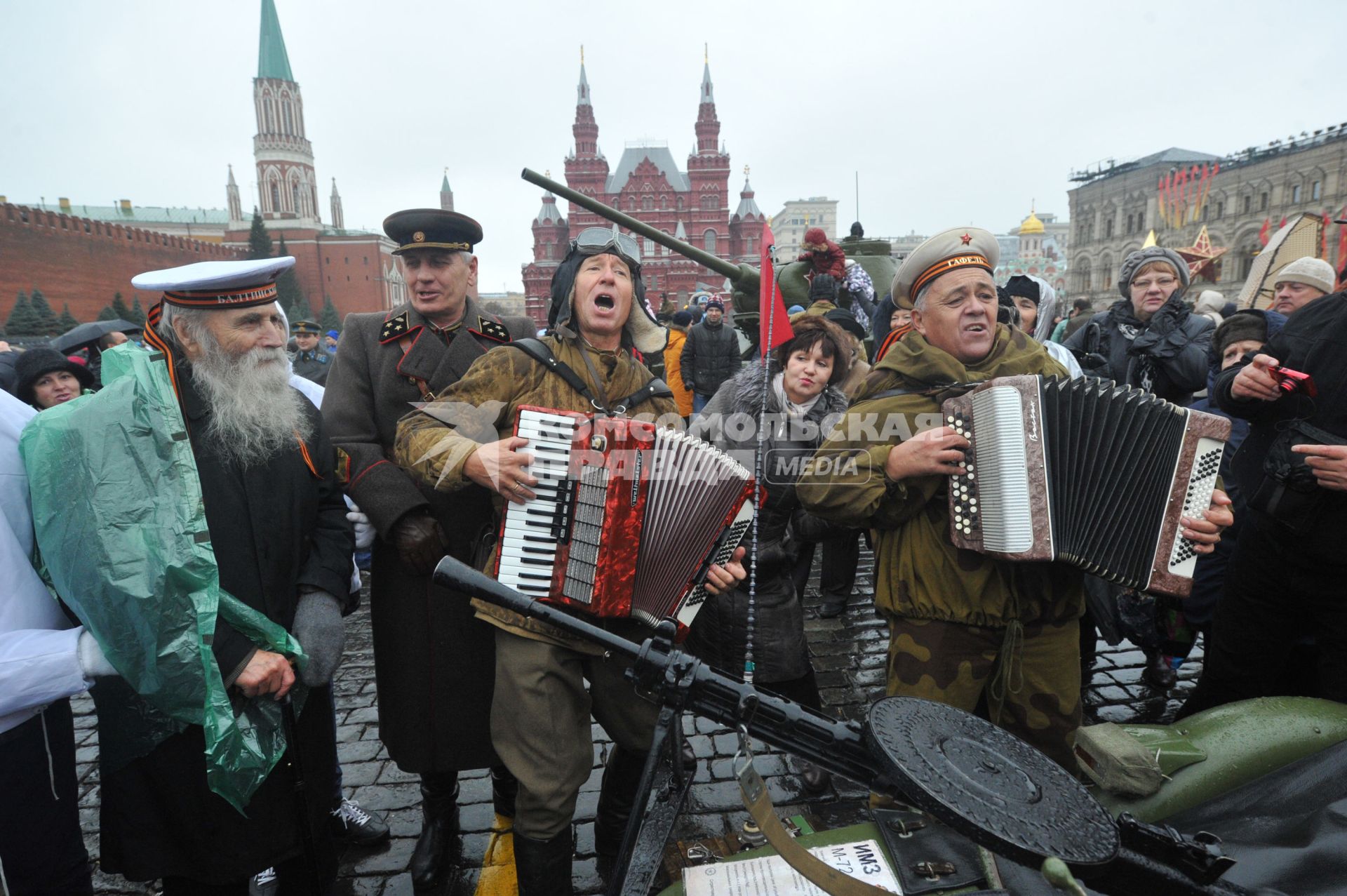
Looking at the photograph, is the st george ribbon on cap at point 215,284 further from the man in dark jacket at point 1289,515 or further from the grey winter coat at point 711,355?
the grey winter coat at point 711,355

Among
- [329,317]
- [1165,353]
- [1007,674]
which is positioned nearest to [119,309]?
[329,317]

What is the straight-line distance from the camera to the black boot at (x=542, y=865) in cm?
232

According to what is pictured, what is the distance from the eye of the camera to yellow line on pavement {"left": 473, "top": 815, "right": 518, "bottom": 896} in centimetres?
274

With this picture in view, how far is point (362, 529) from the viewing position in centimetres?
268

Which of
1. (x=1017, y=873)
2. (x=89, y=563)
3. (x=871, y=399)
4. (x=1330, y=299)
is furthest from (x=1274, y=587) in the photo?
(x=89, y=563)

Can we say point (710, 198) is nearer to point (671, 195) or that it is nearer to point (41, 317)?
point (671, 195)

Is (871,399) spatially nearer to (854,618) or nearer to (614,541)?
(614,541)

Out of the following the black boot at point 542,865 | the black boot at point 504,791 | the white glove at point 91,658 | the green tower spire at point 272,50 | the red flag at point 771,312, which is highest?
the green tower spire at point 272,50

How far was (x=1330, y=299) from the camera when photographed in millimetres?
2773

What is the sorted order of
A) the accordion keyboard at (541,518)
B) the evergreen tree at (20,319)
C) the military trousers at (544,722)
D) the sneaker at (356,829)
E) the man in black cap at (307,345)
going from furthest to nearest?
the evergreen tree at (20,319) < the man in black cap at (307,345) < the sneaker at (356,829) < the military trousers at (544,722) < the accordion keyboard at (541,518)

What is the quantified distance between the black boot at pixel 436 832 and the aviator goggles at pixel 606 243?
232 centimetres

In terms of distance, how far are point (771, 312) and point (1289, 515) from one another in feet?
7.79

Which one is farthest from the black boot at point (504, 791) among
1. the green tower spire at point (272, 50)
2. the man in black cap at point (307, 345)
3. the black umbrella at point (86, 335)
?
the green tower spire at point (272, 50)

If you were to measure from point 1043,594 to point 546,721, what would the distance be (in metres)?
1.82
